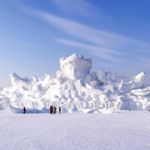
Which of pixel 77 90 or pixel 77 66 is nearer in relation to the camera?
pixel 77 90

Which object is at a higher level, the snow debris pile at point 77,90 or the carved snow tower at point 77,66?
the carved snow tower at point 77,66

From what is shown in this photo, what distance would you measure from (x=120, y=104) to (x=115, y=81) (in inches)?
816

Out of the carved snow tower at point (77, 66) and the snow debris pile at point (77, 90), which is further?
the carved snow tower at point (77, 66)

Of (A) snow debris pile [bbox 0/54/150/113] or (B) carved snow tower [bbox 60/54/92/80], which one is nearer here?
(A) snow debris pile [bbox 0/54/150/113]

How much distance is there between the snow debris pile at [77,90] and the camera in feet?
222

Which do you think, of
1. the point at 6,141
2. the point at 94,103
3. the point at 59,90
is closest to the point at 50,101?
the point at 59,90

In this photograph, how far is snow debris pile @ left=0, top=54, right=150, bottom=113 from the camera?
6756 cm

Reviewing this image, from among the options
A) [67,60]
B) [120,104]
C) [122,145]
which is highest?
[67,60]

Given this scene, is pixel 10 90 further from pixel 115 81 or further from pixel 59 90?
pixel 115 81

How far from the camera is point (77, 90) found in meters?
71.1

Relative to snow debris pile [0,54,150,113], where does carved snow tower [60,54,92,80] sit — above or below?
above

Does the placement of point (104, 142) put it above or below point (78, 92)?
below

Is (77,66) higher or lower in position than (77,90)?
higher

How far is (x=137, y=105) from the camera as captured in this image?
218 ft
